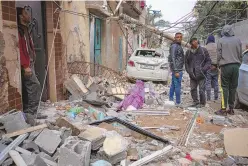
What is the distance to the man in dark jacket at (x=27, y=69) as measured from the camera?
15.3 feet

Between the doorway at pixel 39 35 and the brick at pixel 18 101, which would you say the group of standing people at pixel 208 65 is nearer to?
the doorway at pixel 39 35

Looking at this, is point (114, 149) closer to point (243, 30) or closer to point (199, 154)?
point (199, 154)

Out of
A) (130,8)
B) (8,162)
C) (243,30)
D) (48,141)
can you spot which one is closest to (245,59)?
(48,141)

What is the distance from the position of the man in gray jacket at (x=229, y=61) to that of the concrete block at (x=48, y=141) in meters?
3.82

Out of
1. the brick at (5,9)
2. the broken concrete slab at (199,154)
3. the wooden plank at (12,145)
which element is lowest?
Result: the broken concrete slab at (199,154)

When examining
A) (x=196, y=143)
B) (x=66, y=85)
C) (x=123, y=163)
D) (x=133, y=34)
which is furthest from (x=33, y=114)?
(x=133, y=34)

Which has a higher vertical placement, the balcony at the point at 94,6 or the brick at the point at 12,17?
the balcony at the point at 94,6

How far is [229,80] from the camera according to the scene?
5730mm

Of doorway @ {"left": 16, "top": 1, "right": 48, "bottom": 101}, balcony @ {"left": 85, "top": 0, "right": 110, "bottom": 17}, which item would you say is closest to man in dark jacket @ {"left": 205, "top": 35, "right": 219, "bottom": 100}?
balcony @ {"left": 85, "top": 0, "right": 110, "bottom": 17}

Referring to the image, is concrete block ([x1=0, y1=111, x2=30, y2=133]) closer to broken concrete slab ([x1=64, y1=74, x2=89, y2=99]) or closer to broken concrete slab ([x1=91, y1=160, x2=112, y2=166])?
broken concrete slab ([x1=91, y1=160, x2=112, y2=166])

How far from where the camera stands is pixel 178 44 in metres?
6.54

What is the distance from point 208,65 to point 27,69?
4107 mm

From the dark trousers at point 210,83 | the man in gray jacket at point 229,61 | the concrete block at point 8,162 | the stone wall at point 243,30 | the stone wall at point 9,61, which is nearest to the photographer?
the concrete block at point 8,162

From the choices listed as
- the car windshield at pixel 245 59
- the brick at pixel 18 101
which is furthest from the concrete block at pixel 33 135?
the car windshield at pixel 245 59
